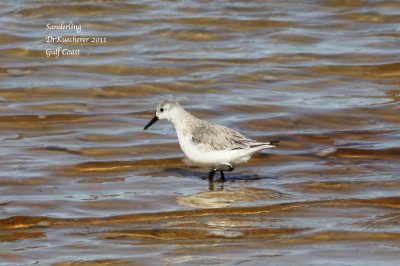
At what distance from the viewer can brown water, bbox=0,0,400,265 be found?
718 centimetres

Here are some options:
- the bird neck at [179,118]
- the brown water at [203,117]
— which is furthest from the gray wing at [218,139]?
the brown water at [203,117]

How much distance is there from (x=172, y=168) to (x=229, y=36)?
579cm

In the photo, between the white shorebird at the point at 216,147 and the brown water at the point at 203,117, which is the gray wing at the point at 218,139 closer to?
the white shorebird at the point at 216,147

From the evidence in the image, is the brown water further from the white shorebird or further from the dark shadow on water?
the white shorebird

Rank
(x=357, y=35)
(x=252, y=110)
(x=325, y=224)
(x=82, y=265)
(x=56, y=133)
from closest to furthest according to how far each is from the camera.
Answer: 1. (x=82, y=265)
2. (x=325, y=224)
3. (x=56, y=133)
4. (x=252, y=110)
5. (x=357, y=35)

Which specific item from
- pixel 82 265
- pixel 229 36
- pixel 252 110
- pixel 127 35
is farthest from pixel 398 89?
pixel 82 265

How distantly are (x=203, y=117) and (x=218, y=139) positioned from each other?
2.33 metres

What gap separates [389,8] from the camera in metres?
16.3

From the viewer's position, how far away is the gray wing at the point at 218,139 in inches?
352

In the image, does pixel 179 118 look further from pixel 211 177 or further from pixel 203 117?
pixel 203 117

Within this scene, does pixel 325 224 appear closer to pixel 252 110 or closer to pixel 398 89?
pixel 252 110

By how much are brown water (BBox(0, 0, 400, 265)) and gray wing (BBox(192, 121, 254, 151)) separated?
35 cm

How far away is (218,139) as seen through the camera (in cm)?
902

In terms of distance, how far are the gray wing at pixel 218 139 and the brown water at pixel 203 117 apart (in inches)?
13.6
